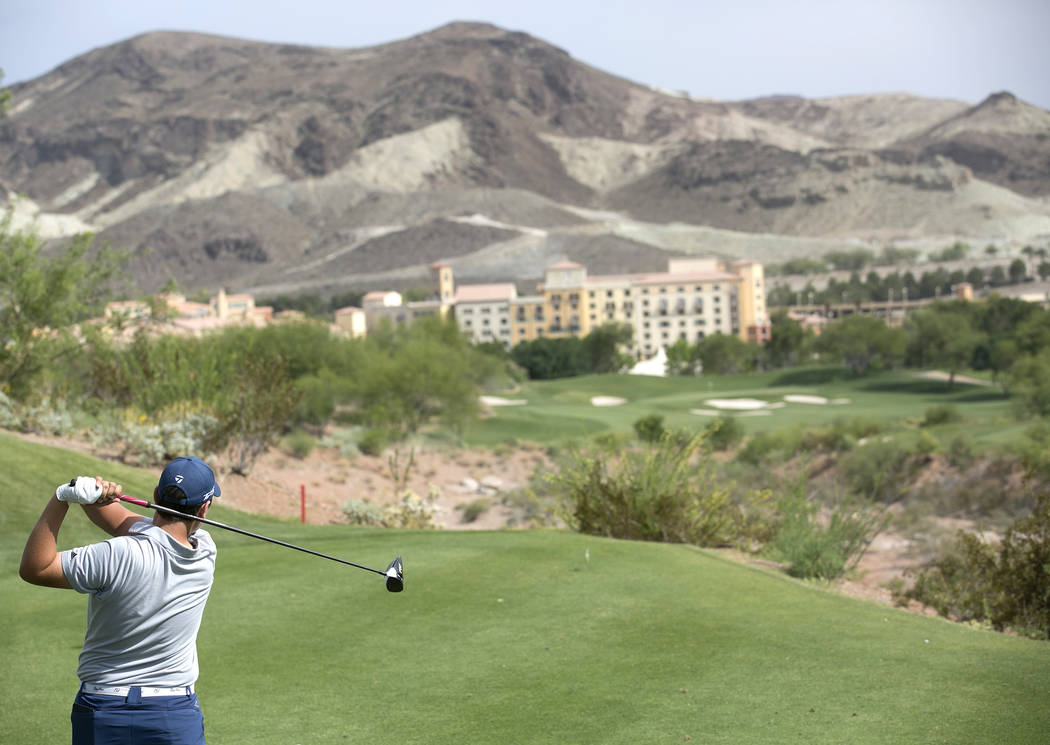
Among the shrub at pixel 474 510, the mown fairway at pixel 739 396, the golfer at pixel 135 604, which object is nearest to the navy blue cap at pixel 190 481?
the golfer at pixel 135 604

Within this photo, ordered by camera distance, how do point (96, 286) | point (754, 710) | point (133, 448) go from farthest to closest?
point (96, 286), point (133, 448), point (754, 710)

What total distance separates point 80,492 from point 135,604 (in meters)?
0.51

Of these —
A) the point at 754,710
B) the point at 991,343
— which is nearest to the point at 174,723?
the point at 754,710

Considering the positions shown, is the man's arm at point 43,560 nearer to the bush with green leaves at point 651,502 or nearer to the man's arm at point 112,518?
the man's arm at point 112,518

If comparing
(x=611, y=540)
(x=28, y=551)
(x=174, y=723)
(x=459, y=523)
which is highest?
(x=28, y=551)

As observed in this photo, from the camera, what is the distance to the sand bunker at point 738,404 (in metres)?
59.0

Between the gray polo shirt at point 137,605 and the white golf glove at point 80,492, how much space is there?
19 centimetres

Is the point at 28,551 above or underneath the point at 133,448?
above

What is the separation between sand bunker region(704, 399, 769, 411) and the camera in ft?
194

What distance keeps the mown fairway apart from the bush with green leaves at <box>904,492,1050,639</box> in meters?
23.2

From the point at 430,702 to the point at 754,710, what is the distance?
6.79 feet

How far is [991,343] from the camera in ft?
222

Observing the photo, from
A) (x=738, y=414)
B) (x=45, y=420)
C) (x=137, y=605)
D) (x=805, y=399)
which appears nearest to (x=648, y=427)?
(x=738, y=414)

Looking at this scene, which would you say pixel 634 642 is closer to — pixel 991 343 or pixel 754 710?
pixel 754 710
